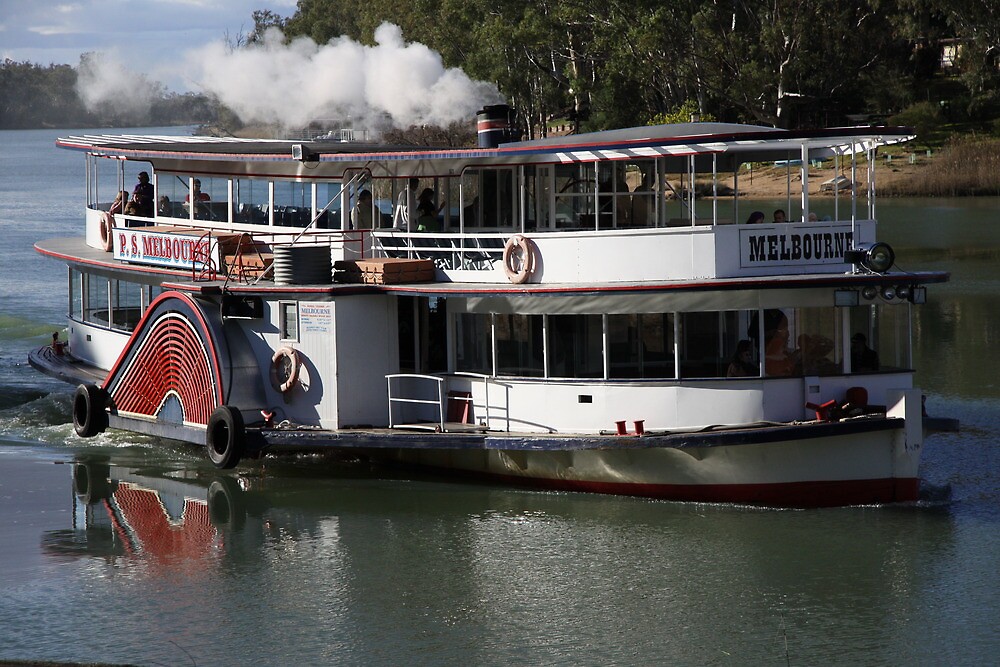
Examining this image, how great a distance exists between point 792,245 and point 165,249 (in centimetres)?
957

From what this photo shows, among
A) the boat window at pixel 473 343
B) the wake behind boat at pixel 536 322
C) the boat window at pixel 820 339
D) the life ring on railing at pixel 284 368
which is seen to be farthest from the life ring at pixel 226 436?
the boat window at pixel 820 339

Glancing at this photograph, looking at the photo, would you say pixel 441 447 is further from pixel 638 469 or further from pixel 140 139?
pixel 140 139

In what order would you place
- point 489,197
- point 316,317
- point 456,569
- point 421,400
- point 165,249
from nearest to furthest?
point 456,569 < point 421,400 < point 316,317 < point 489,197 < point 165,249

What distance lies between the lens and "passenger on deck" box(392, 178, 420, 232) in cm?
1925

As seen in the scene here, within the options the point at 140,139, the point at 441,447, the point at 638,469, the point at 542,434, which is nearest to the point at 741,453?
the point at 638,469

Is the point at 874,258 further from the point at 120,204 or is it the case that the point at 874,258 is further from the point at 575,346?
the point at 120,204

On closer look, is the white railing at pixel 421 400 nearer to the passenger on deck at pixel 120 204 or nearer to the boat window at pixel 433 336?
the boat window at pixel 433 336

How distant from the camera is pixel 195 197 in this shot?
861 inches

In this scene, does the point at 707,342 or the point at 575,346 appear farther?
the point at 575,346

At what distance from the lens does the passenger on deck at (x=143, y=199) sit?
22891 millimetres

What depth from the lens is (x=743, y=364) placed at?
16625 millimetres

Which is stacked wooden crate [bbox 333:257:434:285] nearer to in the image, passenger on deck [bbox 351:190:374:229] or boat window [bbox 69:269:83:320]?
passenger on deck [bbox 351:190:374:229]

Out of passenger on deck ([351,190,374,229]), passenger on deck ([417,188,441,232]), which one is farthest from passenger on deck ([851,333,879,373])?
passenger on deck ([351,190,374,229])

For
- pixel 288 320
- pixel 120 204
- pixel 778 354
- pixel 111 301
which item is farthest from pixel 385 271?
pixel 120 204
